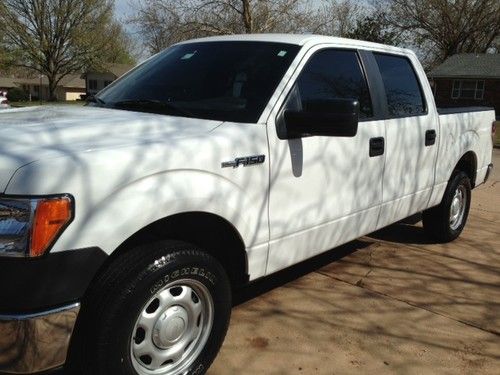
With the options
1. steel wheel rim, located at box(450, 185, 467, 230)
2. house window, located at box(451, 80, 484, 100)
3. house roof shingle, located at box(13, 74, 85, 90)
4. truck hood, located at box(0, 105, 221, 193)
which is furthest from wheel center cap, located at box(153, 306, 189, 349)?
house roof shingle, located at box(13, 74, 85, 90)

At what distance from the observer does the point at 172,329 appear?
9.23 feet

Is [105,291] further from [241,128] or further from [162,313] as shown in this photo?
[241,128]

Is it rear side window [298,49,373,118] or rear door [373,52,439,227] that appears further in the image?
rear door [373,52,439,227]

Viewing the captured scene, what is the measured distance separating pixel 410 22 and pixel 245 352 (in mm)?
48650

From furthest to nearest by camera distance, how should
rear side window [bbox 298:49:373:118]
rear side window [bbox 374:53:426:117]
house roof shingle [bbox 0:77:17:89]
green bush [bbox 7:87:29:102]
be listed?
house roof shingle [bbox 0:77:17:89] → green bush [bbox 7:87:29:102] → rear side window [bbox 374:53:426:117] → rear side window [bbox 298:49:373:118]

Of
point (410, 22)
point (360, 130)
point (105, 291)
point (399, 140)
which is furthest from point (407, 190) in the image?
point (410, 22)

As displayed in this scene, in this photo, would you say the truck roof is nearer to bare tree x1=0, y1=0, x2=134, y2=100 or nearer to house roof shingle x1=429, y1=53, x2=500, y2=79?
house roof shingle x1=429, y1=53, x2=500, y2=79

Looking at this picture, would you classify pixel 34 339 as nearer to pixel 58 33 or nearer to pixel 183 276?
pixel 183 276

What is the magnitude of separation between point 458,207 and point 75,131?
4.43m

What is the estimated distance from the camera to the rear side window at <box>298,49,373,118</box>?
12.2 feet

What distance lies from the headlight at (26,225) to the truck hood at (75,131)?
0.10 m

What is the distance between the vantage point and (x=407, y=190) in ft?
15.4

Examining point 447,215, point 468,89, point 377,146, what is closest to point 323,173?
point 377,146

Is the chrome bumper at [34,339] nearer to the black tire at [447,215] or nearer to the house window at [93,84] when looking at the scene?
the black tire at [447,215]
